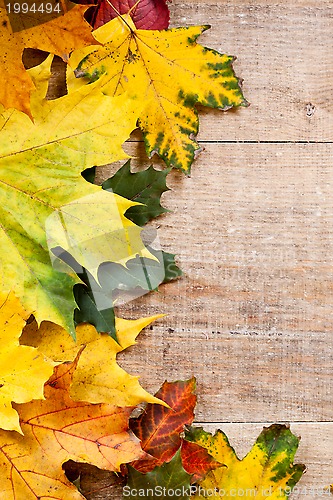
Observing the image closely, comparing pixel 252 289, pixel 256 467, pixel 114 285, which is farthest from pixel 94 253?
pixel 256 467

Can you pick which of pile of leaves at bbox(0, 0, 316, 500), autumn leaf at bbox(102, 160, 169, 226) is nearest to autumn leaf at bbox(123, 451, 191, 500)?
pile of leaves at bbox(0, 0, 316, 500)

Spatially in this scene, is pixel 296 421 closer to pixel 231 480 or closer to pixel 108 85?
pixel 231 480

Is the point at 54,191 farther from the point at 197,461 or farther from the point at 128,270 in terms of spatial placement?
the point at 197,461

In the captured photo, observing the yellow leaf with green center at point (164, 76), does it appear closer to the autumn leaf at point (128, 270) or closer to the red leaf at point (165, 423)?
the autumn leaf at point (128, 270)

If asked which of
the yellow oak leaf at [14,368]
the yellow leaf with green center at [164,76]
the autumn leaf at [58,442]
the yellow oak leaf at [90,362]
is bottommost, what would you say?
the autumn leaf at [58,442]

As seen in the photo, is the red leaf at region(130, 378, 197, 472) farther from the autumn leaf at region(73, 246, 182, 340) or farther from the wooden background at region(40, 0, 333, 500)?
the autumn leaf at region(73, 246, 182, 340)

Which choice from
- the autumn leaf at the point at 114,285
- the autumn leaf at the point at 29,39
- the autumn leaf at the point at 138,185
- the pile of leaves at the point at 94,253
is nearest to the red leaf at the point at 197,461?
the pile of leaves at the point at 94,253
